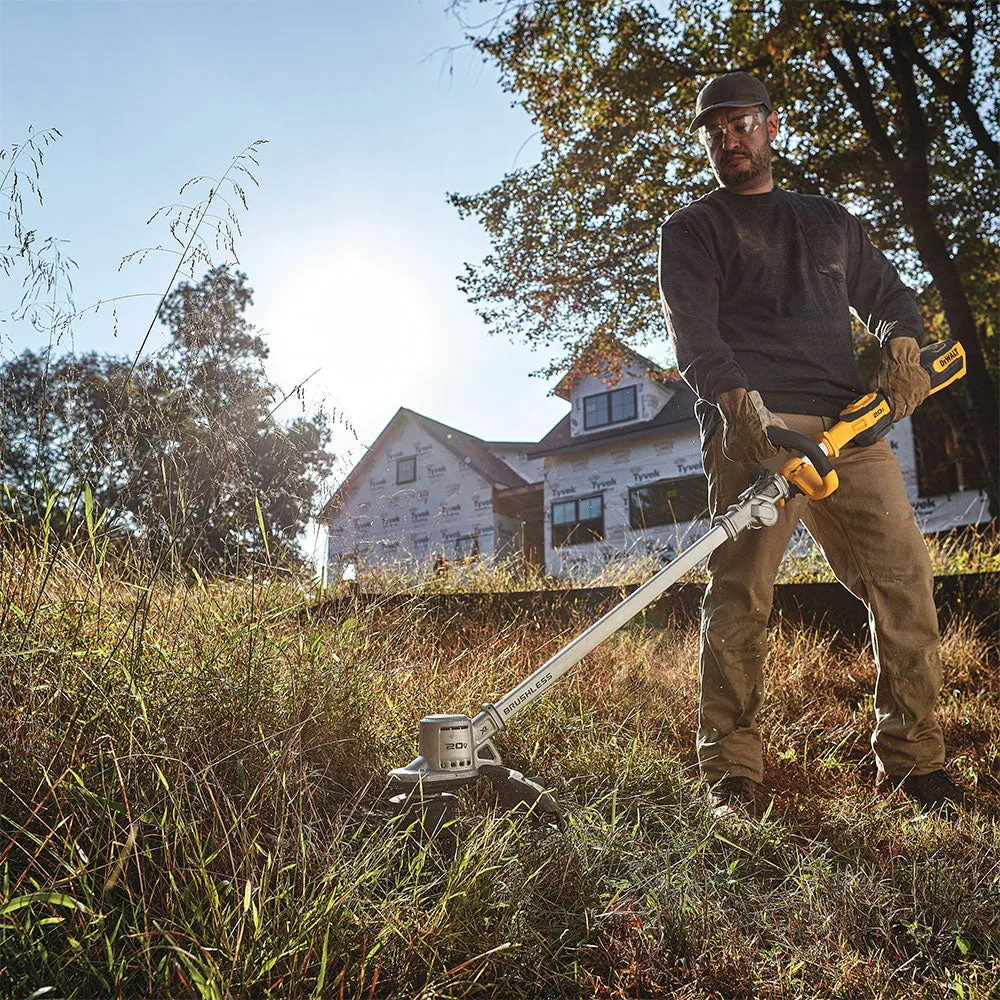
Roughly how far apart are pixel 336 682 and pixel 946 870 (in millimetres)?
1485

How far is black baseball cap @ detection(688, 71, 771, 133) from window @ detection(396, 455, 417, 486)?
16586 millimetres

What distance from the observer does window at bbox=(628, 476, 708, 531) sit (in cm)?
1606

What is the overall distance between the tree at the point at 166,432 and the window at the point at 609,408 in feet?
49.0

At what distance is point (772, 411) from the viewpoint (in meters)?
2.69

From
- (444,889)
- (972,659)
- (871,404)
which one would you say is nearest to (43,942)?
(444,889)

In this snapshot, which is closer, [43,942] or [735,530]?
[43,942]

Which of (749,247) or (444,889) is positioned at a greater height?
(749,247)

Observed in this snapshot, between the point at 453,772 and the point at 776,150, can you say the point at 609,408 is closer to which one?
the point at 776,150

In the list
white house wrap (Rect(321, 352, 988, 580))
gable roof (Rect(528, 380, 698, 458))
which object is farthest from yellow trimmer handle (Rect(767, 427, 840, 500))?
gable roof (Rect(528, 380, 698, 458))

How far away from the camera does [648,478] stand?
16.7 meters

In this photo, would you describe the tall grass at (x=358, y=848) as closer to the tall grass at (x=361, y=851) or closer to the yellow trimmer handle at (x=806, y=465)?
the tall grass at (x=361, y=851)

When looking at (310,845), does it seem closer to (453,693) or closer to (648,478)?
(453,693)

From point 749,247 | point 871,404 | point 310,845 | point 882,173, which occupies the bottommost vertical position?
point 310,845

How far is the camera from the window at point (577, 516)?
56.7 feet
